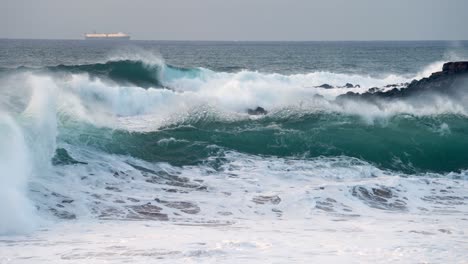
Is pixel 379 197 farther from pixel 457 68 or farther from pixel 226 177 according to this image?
pixel 457 68

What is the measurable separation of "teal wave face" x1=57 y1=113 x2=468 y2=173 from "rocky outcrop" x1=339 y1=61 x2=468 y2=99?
104 inches

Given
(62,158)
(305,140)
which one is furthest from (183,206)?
(305,140)

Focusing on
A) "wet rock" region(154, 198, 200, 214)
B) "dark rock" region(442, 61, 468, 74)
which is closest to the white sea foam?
"dark rock" region(442, 61, 468, 74)

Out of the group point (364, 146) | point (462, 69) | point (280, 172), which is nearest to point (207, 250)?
point (280, 172)

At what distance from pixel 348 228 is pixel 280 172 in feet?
13.3

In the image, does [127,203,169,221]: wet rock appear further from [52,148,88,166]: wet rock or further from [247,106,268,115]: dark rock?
[247,106,268,115]: dark rock

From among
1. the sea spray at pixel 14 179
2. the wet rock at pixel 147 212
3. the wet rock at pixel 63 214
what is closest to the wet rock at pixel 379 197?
the wet rock at pixel 147 212

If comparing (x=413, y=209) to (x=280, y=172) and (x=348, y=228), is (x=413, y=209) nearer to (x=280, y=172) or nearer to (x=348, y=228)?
(x=348, y=228)

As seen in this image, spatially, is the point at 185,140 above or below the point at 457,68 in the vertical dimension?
below

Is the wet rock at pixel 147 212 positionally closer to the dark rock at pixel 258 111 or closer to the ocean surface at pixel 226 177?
the ocean surface at pixel 226 177

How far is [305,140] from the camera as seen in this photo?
16.9m

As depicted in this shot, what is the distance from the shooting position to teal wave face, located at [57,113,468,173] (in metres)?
15.6

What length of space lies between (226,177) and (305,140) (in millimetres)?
3893

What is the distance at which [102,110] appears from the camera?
20250 mm
